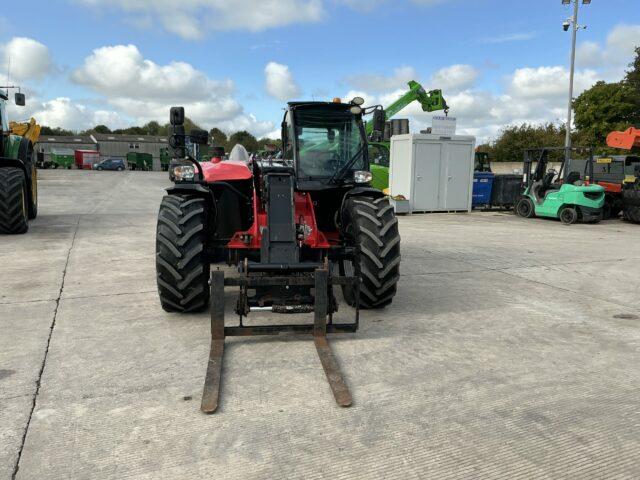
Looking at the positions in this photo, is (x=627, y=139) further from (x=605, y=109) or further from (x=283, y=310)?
(x=605, y=109)

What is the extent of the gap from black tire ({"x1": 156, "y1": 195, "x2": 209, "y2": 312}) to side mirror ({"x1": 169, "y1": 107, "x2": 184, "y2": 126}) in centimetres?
75

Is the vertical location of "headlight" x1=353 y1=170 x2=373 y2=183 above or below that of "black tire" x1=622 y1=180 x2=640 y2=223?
above

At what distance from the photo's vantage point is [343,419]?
3098mm

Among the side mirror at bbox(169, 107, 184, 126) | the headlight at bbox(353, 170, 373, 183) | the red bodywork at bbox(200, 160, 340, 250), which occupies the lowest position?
the red bodywork at bbox(200, 160, 340, 250)

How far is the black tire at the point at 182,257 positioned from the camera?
4.62 meters

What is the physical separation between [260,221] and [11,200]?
640 cm

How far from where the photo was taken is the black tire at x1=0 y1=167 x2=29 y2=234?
9117 mm

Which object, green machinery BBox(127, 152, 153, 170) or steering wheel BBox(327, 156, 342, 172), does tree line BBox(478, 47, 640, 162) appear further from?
green machinery BBox(127, 152, 153, 170)

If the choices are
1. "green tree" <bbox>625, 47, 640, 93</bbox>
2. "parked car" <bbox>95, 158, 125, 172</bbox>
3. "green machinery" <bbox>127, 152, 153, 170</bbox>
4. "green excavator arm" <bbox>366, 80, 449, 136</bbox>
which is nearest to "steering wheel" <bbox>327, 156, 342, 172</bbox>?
"green excavator arm" <bbox>366, 80, 449, 136</bbox>

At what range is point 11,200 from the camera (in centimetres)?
916

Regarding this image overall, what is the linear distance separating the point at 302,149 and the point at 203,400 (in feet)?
10.4

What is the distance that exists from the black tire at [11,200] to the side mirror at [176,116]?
6.09m

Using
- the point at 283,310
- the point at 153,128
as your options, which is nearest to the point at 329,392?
the point at 283,310

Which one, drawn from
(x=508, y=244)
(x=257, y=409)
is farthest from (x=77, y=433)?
(x=508, y=244)
